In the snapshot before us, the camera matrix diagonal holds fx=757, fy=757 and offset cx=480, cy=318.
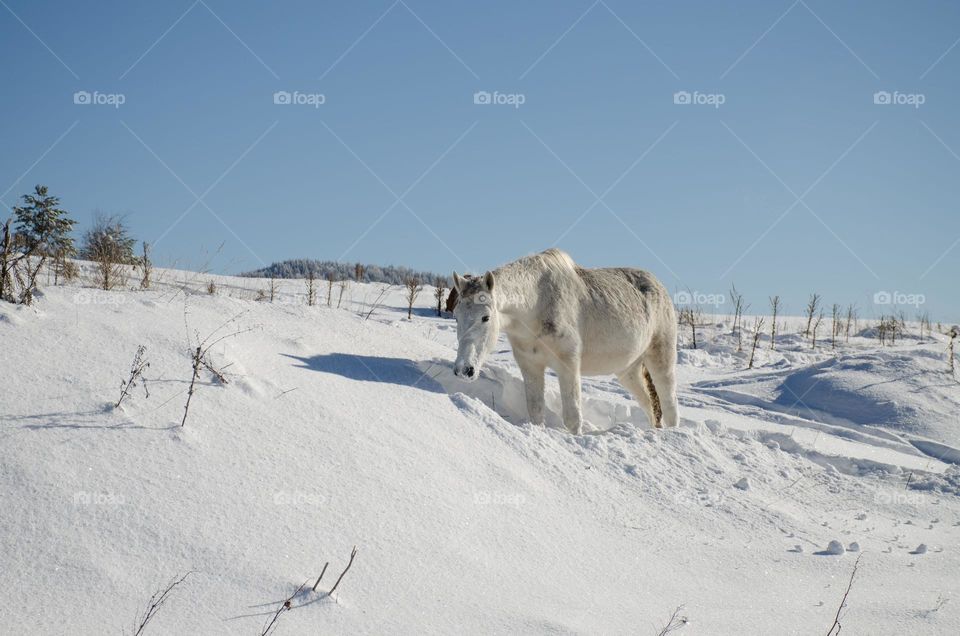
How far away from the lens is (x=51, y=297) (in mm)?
5414

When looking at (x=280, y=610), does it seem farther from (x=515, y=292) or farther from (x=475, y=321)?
(x=515, y=292)

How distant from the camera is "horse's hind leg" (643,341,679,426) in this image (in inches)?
350

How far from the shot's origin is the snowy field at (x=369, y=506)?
11.1ft

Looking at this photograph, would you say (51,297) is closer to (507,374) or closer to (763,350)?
(507,374)

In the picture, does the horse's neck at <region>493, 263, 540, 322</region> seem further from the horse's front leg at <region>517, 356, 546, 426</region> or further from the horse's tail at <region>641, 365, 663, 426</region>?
the horse's tail at <region>641, 365, 663, 426</region>

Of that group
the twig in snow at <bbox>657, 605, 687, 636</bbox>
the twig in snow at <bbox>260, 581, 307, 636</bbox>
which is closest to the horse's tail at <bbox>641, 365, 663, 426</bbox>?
the twig in snow at <bbox>657, 605, 687, 636</bbox>

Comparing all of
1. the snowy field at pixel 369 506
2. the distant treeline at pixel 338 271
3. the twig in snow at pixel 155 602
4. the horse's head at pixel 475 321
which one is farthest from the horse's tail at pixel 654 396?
the distant treeline at pixel 338 271

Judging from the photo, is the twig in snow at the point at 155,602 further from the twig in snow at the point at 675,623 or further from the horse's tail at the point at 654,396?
the horse's tail at the point at 654,396

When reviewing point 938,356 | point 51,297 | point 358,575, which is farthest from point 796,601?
point 938,356

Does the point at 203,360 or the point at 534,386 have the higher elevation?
the point at 203,360

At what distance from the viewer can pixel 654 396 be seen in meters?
9.09

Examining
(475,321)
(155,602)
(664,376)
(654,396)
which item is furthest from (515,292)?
(155,602)

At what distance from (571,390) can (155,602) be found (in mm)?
4795

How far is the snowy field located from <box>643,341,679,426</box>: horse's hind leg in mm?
1047
